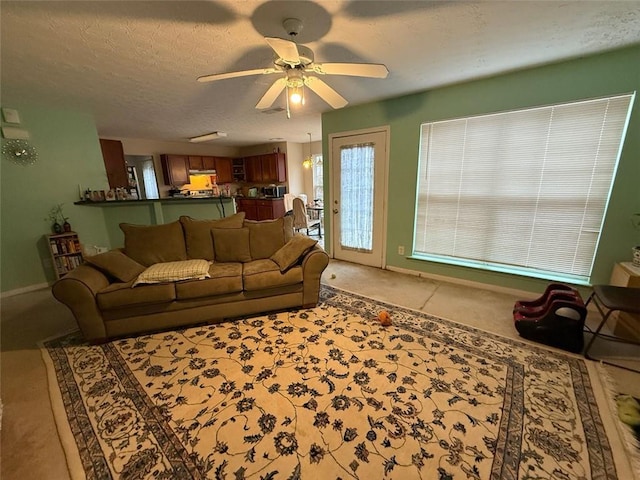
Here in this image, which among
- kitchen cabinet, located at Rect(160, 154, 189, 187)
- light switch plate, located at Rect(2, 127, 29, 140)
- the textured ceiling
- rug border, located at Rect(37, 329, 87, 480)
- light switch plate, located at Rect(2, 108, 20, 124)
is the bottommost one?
rug border, located at Rect(37, 329, 87, 480)

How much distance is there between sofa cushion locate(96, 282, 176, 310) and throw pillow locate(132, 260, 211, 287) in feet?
0.17

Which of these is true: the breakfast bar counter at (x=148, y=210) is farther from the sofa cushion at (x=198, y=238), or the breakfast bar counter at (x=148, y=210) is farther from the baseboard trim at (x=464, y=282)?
the baseboard trim at (x=464, y=282)

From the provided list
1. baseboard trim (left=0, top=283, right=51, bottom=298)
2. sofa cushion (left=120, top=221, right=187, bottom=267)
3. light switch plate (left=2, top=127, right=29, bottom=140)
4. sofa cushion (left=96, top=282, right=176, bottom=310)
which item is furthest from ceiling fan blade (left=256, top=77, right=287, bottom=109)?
baseboard trim (left=0, top=283, right=51, bottom=298)

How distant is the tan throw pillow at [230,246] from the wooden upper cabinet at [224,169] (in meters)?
4.94

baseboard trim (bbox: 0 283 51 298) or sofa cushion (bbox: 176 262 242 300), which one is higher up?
sofa cushion (bbox: 176 262 242 300)

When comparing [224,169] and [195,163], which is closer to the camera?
[195,163]

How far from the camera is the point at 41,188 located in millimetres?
3314

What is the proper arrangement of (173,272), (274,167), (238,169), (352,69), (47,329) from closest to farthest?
1. (352,69)
2. (173,272)
3. (47,329)
4. (274,167)
5. (238,169)

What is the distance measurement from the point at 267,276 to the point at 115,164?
445 centimetres

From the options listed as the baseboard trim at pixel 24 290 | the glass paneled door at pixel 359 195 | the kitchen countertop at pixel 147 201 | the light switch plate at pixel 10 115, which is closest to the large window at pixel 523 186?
the glass paneled door at pixel 359 195

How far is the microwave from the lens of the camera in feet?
22.1

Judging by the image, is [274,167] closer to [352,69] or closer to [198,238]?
[198,238]

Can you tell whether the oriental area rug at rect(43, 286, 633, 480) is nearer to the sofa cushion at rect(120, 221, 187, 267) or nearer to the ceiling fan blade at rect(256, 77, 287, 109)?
the sofa cushion at rect(120, 221, 187, 267)

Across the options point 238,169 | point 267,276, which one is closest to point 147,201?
point 267,276
